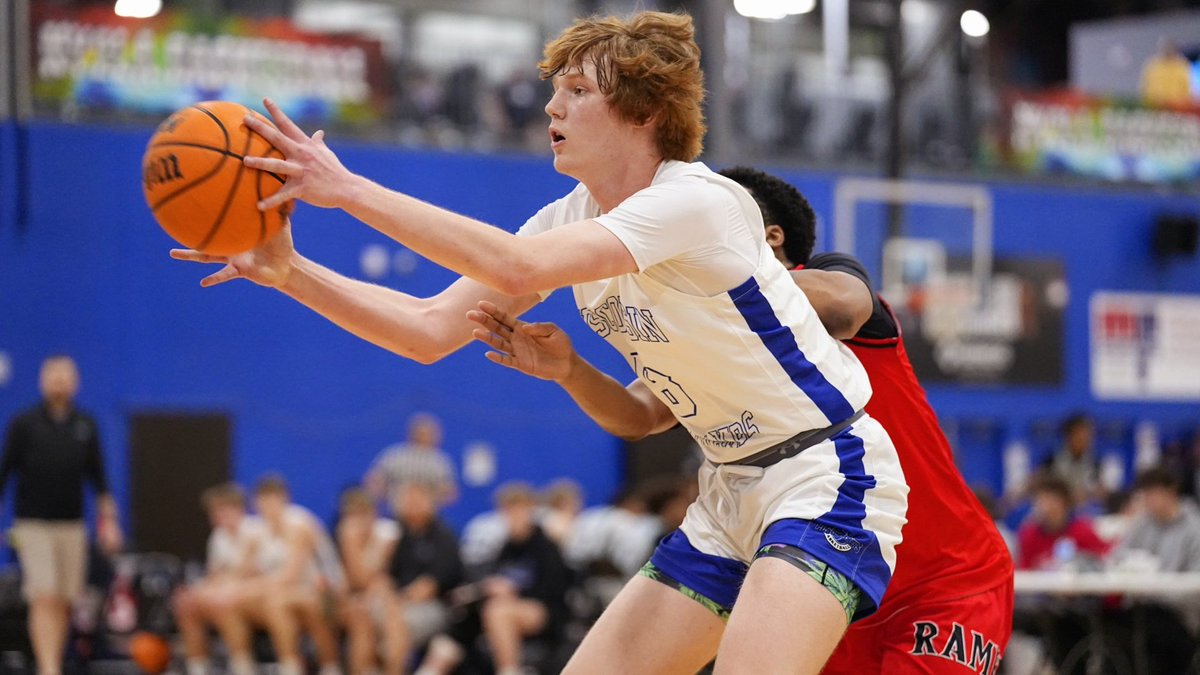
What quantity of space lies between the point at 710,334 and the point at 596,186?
47 centimetres

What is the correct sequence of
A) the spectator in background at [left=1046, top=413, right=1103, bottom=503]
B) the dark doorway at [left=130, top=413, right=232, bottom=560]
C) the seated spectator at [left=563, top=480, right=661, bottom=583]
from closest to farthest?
1. the seated spectator at [left=563, top=480, right=661, bottom=583]
2. the dark doorway at [left=130, top=413, right=232, bottom=560]
3. the spectator in background at [left=1046, top=413, right=1103, bottom=503]

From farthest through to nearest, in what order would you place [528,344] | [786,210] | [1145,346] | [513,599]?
[1145,346] < [513,599] < [786,210] < [528,344]

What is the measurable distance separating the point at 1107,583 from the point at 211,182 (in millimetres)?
8293

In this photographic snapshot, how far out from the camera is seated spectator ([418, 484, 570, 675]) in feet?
34.2

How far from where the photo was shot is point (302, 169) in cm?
300

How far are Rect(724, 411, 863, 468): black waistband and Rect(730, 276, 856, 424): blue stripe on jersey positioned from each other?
23 mm

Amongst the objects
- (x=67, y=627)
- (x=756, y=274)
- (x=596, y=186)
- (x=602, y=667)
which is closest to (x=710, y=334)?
(x=756, y=274)

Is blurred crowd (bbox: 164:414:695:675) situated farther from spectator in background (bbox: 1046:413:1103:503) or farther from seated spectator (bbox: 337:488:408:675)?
spectator in background (bbox: 1046:413:1103:503)

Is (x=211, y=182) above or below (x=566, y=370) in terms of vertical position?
above

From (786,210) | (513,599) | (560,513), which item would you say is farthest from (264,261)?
(560,513)

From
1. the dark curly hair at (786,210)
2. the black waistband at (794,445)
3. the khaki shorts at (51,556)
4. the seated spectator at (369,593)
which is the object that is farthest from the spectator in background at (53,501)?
the black waistband at (794,445)

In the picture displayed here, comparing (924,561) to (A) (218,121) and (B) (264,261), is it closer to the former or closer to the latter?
(B) (264,261)

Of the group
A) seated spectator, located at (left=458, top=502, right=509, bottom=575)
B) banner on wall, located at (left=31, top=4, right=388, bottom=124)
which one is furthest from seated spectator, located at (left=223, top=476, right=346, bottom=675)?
banner on wall, located at (left=31, top=4, right=388, bottom=124)

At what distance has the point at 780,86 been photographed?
16.4 meters
